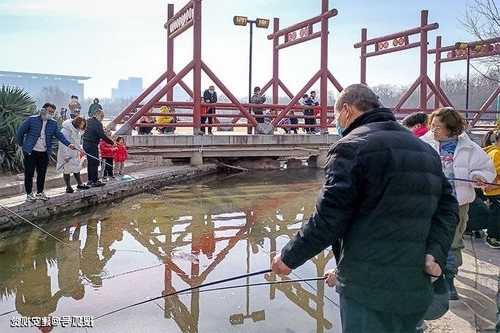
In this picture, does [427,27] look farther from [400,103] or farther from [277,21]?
[277,21]

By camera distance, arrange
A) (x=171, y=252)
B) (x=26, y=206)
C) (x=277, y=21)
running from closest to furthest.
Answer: (x=171, y=252) → (x=26, y=206) → (x=277, y=21)

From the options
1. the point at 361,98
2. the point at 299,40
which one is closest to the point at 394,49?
the point at 299,40

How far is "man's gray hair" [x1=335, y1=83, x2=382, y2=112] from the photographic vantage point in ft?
7.02

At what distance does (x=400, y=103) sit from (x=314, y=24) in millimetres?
3949

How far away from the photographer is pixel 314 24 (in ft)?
50.3

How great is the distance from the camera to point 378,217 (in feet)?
6.40

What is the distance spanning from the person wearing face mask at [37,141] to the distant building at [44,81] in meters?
154

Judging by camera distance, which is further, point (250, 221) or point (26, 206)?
point (250, 221)

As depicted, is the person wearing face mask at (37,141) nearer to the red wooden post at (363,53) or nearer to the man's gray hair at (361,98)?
the man's gray hair at (361,98)

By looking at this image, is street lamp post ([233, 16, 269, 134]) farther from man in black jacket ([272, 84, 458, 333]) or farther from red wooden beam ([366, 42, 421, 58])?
man in black jacket ([272, 84, 458, 333])

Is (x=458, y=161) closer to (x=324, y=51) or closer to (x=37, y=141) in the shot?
(x=37, y=141)

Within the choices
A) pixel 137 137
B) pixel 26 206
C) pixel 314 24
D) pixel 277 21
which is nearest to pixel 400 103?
pixel 314 24

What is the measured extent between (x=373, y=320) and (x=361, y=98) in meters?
0.95

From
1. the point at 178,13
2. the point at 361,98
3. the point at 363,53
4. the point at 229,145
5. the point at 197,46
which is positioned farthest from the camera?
the point at 363,53
